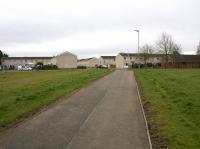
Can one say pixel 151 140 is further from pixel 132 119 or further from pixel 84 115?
pixel 84 115

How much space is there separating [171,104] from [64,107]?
208 inches

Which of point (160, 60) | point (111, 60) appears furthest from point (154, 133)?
point (111, 60)

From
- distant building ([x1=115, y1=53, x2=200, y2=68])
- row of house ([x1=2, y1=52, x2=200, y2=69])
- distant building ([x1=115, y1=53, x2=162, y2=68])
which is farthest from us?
distant building ([x1=115, y1=53, x2=162, y2=68])

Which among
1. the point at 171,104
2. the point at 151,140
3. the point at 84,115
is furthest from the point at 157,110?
the point at 151,140

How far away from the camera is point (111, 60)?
190 meters

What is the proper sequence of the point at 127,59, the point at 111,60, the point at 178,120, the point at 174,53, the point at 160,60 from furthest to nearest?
the point at 111,60, the point at 127,59, the point at 160,60, the point at 174,53, the point at 178,120

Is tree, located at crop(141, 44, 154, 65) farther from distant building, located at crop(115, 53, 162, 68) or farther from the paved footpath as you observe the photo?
the paved footpath

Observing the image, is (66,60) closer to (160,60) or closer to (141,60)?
(141,60)

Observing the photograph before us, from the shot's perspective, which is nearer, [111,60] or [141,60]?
[141,60]

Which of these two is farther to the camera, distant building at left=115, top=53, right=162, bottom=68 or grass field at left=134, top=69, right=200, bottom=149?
distant building at left=115, top=53, right=162, bottom=68

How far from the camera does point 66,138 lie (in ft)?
38.0

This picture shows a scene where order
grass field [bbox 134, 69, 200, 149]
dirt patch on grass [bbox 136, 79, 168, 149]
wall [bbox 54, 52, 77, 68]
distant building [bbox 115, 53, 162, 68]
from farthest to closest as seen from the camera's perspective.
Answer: distant building [bbox 115, 53, 162, 68]
wall [bbox 54, 52, 77, 68]
grass field [bbox 134, 69, 200, 149]
dirt patch on grass [bbox 136, 79, 168, 149]

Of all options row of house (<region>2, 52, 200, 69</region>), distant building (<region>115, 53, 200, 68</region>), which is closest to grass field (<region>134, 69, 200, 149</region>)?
distant building (<region>115, 53, 200, 68</region>)

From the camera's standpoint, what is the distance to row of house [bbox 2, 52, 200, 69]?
141 metres
